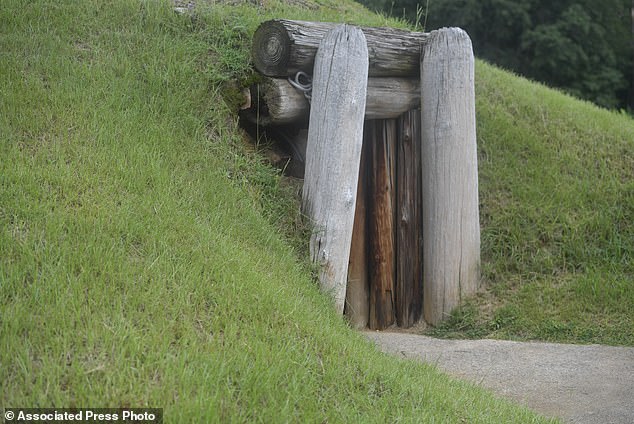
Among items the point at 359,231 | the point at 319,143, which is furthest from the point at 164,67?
the point at 359,231

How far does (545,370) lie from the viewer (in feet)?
18.1

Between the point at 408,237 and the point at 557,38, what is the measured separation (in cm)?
1247

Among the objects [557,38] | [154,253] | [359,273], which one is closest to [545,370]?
[359,273]

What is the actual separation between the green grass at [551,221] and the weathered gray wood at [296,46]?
6.33 ft

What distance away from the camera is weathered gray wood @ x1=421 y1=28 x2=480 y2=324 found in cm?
680

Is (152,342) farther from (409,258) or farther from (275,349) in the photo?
(409,258)

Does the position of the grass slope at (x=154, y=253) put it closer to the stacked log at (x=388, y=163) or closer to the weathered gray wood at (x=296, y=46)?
the weathered gray wood at (x=296, y=46)

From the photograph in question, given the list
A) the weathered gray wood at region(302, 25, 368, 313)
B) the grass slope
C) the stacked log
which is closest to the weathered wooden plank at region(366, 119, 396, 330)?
the stacked log

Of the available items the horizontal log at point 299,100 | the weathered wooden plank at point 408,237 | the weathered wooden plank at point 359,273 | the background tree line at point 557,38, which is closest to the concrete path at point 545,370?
the weathered wooden plank at point 359,273

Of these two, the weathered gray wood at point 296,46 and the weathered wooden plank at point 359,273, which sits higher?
the weathered gray wood at point 296,46

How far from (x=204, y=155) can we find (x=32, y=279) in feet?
7.46

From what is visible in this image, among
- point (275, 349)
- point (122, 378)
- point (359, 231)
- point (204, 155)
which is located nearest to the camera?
point (122, 378)

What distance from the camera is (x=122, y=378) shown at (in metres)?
3.44

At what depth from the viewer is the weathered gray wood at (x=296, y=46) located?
626cm
